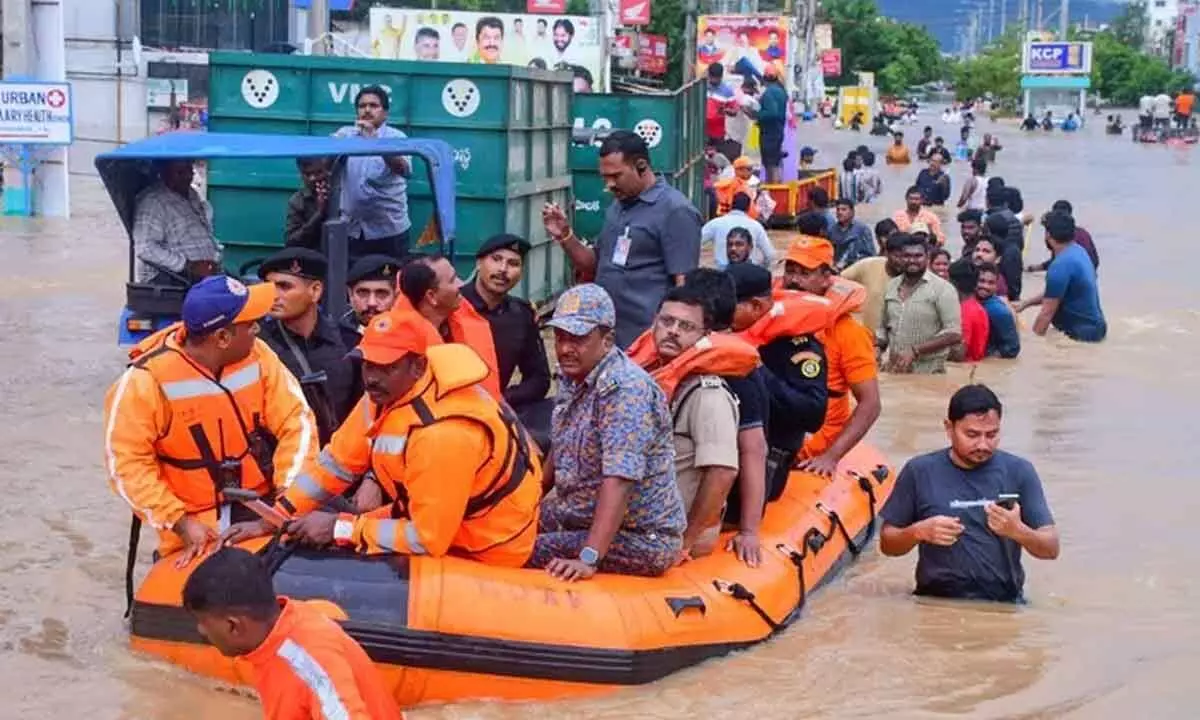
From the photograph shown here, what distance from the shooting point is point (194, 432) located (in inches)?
250

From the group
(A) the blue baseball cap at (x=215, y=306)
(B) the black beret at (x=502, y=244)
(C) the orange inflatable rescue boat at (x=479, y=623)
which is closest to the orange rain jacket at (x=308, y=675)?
(C) the orange inflatable rescue boat at (x=479, y=623)

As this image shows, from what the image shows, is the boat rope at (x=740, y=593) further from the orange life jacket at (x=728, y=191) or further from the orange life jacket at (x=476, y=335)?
the orange life jacket at (x=728, y=191)

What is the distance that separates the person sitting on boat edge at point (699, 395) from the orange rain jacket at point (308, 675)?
2765 mm

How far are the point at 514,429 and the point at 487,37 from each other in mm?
36437

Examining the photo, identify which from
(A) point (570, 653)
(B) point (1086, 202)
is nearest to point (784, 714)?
(A) point (570, 653)

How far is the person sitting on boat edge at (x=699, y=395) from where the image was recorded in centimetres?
691

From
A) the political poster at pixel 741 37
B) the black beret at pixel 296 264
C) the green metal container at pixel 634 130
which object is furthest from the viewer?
the political poster at pixel 741 37

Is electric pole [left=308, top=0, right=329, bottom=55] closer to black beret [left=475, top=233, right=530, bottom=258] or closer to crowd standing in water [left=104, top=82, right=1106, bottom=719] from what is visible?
crowd standing in water [left=104, top=82, right=1106, bottom=719]

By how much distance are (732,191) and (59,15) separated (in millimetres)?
9501

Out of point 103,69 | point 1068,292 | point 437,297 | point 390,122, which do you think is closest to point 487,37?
point 103,69

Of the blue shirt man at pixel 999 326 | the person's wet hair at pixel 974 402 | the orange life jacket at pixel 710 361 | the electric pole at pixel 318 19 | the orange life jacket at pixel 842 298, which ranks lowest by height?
the blue shirt man at pixel 999 326

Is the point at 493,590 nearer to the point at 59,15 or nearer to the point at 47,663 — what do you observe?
the point at 47,663

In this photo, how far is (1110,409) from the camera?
43.2 ft

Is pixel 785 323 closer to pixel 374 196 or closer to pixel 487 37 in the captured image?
pixel 374 196
